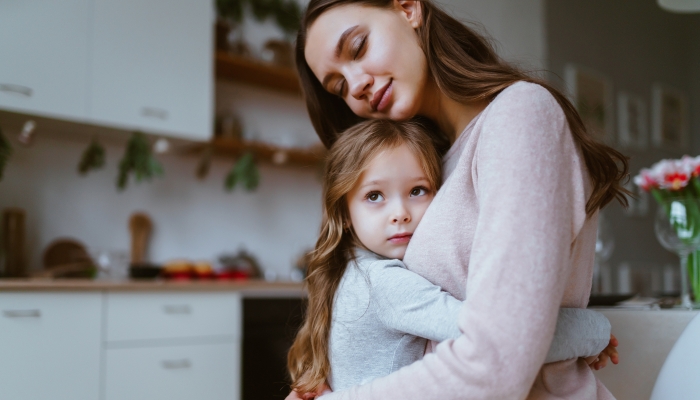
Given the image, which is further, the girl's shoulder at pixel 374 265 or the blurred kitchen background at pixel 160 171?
the blurred kitchen background at pixel 160 171

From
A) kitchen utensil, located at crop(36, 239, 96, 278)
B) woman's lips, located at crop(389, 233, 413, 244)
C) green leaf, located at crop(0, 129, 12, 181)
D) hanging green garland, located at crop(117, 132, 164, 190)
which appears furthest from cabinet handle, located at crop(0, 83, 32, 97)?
woman's lips, located at crop(389, 233, 413, 244)

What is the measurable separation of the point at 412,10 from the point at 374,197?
383mm

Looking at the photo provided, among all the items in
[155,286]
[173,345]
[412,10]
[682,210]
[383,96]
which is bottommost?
[173,345]

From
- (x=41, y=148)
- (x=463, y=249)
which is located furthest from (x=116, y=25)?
(x=463, y=249)

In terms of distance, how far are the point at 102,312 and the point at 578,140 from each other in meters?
2.05

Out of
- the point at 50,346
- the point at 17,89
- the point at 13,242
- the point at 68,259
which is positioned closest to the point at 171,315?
the point at 50,346

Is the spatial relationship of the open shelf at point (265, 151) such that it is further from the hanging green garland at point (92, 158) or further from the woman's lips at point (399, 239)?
the woman's lips at point (399, 239)

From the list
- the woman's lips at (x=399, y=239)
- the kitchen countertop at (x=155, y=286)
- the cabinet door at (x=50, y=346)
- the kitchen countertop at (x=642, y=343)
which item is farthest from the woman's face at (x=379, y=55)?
the cabinet door at (x=50, y=346)

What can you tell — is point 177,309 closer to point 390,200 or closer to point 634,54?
point 390,200

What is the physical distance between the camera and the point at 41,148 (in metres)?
2.77

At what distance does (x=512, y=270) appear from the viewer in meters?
0.69

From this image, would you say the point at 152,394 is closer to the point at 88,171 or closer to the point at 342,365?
the point at 88,171

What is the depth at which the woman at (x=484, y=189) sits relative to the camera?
27.0 inches

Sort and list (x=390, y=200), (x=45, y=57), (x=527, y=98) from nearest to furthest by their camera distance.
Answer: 1. (x=527, y=98)
2. (x=390, y=200)
3. (x=45, y=57)
